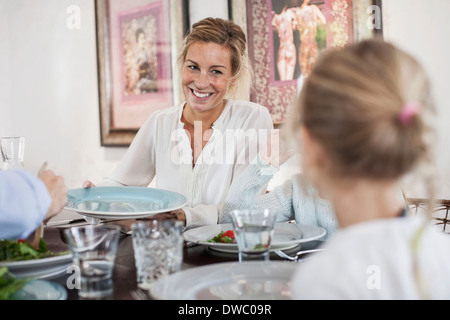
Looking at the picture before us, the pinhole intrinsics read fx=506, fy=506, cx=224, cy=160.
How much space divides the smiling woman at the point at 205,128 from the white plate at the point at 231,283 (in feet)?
4.12

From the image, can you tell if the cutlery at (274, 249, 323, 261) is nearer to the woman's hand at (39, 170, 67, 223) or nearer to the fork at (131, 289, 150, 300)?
the fork at (131, 289, 150, 300)

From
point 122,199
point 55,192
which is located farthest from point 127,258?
point 122,199

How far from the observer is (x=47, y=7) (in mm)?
4867

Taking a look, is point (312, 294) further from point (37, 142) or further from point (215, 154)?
point (37, 142)

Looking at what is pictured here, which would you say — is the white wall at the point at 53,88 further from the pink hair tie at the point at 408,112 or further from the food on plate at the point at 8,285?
the pink hair tie at the point at 408,112

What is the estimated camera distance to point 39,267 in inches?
40.8

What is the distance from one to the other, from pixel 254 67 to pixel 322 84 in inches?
96.0

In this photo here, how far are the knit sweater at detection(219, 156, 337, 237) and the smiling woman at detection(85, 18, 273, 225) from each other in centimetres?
47

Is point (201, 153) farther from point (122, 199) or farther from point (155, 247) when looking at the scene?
point (155, 247)

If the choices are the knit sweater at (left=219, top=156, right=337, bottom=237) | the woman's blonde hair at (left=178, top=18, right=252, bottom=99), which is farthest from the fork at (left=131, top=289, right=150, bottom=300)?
the woman's blonde hair at (left=178, top=18, right=252, bottom=99)

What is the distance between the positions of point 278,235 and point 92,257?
2.10 feet

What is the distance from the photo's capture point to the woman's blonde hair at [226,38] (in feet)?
7.40

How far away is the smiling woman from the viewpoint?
89.4 inches
